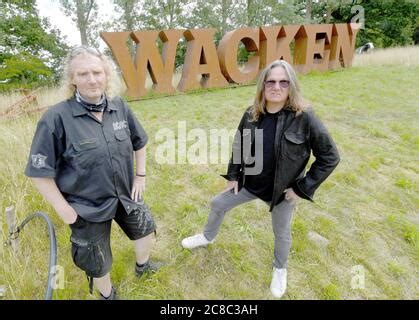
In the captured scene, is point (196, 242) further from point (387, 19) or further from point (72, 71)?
point (387, 19)

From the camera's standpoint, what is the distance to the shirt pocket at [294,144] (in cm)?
183

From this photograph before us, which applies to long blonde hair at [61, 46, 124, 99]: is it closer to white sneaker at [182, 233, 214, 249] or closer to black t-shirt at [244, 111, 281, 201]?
black t-shirt at [244, 111, 281, 201]

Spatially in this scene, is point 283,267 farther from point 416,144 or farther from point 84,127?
point 416,144

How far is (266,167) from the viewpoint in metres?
2.01

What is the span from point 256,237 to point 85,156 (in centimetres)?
190

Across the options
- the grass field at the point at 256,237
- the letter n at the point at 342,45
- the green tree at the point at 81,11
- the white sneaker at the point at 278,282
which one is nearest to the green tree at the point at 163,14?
the green tree at the point at 81,11

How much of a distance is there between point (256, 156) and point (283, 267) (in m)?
0.97

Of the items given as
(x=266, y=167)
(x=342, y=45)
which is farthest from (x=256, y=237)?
(x=342, y=45)

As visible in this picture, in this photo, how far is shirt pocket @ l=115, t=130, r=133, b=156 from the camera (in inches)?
66.8

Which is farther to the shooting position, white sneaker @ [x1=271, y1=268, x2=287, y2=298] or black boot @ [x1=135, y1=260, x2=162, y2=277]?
black boot @ [x1=135, y1=260, x2=162, y2=277]

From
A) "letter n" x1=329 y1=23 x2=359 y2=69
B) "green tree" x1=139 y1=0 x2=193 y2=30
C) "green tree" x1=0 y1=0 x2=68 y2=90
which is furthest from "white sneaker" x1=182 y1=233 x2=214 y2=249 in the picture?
"green tree" x1=139 y1=0 x2=193 y2=30

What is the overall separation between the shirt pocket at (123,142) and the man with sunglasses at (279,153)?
2.74 feet

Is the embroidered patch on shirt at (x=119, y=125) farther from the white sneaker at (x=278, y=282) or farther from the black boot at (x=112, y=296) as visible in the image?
the white sneaker at (x=278, y=282)

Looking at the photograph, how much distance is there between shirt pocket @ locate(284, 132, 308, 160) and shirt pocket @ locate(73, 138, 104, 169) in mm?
1158
